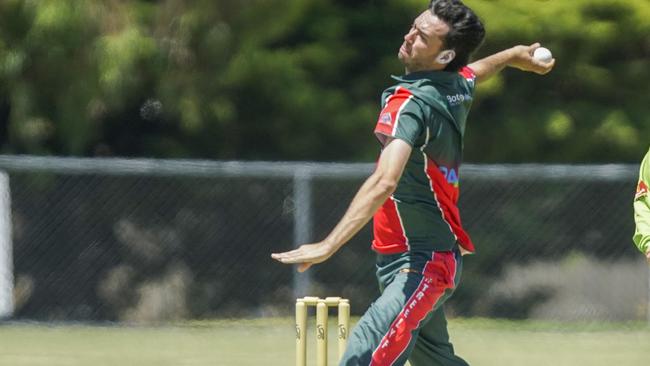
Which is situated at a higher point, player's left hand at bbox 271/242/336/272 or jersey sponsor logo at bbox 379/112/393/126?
jersey sponsor logo at bbox 379/112/393/126

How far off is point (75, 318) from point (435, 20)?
7.76 metres

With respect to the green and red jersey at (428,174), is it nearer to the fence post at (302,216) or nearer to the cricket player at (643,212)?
the cricket player at (643,212)

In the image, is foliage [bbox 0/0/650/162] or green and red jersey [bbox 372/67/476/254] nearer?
green and red jersey [bbox 372/67/476/254]

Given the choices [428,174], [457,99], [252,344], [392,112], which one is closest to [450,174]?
[428,174]

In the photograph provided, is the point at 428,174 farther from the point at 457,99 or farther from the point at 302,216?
the point at 302,216

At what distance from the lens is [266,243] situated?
12.5 m

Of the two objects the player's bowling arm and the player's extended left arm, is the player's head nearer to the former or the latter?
the player's extended left arm

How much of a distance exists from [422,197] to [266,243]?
23.8 feet

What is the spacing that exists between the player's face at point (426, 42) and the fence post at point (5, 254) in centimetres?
726

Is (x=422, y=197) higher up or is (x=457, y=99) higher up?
(x=457, y=99)

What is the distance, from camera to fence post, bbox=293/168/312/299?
39.7 ft

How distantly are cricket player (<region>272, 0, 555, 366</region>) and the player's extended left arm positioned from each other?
99mm

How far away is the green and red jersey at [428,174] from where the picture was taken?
5258mm

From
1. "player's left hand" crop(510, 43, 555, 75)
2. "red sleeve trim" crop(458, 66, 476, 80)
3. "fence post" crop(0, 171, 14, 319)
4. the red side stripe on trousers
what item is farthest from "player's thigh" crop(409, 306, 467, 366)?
"fence post" crop(0, 171, 14, 319)
